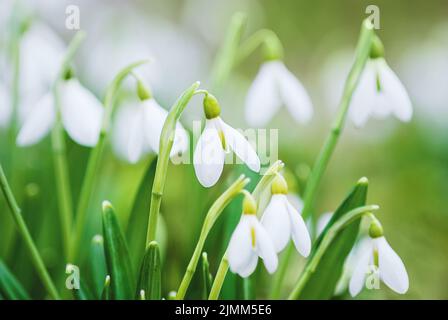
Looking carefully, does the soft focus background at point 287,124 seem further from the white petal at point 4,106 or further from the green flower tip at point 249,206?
the green flower tip at point 249,206

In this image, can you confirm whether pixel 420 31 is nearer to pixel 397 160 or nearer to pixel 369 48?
pixel 397 160

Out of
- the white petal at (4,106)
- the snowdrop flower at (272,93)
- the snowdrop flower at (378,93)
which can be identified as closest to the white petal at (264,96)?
the snowdrop flower at (272,93)

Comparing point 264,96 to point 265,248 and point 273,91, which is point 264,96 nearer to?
point 273,91

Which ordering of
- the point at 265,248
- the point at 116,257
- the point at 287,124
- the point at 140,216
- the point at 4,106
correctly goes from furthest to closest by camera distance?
the point at 287,124
the point at 4,106
the point at 140,216
the point at 116,257
the point at 265,248

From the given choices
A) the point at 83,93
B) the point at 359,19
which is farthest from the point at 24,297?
the point at 359,19

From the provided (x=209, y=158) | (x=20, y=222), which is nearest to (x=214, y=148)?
(x=209, y=158)
